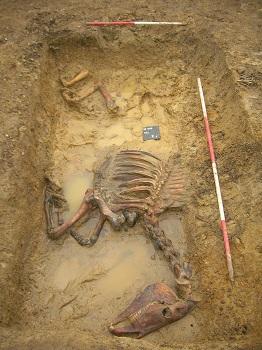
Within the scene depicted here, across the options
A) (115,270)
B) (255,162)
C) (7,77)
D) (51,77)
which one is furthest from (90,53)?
(115,270)

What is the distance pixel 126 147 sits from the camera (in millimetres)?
4934

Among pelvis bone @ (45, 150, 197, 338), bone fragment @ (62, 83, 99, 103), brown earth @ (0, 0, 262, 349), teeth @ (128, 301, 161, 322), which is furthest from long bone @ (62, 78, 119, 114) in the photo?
teeth @ (128, 301, 161, 322)

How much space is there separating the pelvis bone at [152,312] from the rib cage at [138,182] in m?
1.10

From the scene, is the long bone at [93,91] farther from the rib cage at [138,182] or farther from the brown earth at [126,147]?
the rib cage at [138,182]

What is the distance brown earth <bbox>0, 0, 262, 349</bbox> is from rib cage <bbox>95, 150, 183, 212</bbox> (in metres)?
0.21

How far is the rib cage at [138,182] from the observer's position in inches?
167

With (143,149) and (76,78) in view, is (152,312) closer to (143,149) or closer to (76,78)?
(143,149)

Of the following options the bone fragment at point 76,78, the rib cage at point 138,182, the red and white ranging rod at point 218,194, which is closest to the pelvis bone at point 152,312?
the red and white ranging rod at point 218,194

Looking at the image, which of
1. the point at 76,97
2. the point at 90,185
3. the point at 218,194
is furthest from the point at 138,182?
the point at 76,97

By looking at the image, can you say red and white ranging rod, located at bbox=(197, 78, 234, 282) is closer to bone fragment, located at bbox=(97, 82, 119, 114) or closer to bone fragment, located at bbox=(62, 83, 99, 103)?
bone fragment, located at bbox=(97, 82, 119, 114)

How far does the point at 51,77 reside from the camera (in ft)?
17.3

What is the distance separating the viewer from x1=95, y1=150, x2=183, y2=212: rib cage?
423cm

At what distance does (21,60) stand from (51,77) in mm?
544

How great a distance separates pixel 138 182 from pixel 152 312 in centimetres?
169
